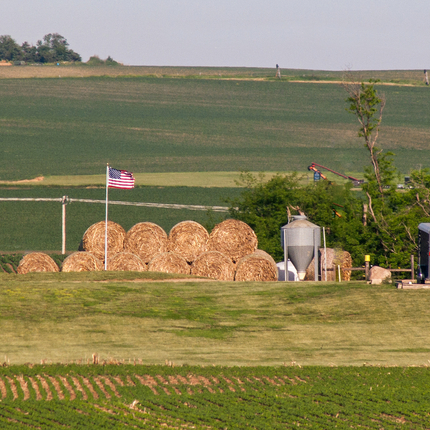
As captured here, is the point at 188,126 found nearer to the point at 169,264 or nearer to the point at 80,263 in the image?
the point at 169,264

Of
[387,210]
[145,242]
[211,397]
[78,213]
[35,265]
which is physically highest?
[387,210]

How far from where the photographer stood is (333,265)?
34875 mm

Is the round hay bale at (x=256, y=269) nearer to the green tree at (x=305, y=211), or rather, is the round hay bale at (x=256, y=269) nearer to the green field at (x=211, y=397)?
the green tree at (x=305, y=211)

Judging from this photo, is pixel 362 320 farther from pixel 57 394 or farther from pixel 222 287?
pixel 57 394

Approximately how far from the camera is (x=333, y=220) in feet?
130

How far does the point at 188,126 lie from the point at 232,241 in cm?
5991

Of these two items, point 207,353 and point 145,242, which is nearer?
point 207,353

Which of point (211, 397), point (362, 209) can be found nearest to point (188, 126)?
point (362, 209)

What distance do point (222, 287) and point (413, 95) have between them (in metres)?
89.2

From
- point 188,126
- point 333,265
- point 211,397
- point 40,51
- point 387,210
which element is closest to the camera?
point 211,397

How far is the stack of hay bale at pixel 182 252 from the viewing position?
109 feet

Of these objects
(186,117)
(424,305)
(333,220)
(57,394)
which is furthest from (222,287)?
(186,117)

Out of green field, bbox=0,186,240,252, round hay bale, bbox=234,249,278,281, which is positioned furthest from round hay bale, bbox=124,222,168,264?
green field, bbox=0,186,240,252

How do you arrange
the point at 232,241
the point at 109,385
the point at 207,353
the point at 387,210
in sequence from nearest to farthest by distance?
the point at 109,385, the point at 207,353, the point at 232,241, the point at 387,210
